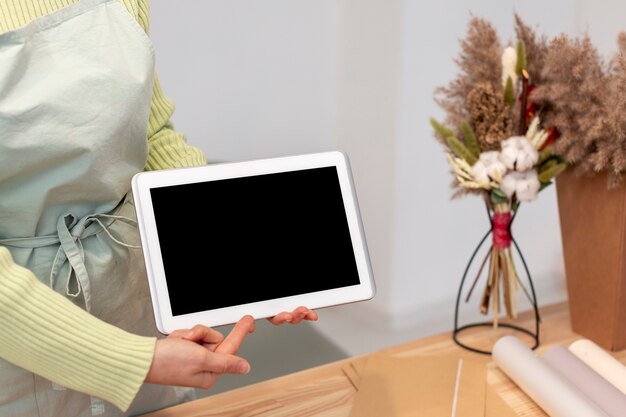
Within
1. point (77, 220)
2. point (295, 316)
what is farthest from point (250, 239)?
point (77, 220)

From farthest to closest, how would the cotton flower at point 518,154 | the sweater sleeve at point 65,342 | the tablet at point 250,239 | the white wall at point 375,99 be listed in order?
1. the white wall at point 375,99
2. the cotton flower at point 518,154
3. the tablet at point 250,239
4. the sweater sleeve at point 65,342

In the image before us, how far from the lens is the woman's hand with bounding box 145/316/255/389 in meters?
0.73

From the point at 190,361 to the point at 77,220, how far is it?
0.86ft

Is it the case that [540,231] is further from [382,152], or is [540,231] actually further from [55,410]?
[55,410]

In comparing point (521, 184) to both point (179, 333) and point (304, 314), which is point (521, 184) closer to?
point (304, 314)

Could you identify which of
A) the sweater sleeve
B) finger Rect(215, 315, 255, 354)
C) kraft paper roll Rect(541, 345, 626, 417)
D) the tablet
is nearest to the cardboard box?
kraft paper roll Rect(541, 345, 626, 417)

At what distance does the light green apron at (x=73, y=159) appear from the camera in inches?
30.0

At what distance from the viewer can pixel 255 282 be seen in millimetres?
849

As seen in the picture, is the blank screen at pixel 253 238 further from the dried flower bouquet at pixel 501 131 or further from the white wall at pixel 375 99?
the white wall at pixel 375 99

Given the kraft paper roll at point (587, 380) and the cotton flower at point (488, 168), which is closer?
the kraft paper roll at point (587, 380)

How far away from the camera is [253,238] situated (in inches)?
33.8

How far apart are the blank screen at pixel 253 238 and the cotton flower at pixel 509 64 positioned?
424 mm

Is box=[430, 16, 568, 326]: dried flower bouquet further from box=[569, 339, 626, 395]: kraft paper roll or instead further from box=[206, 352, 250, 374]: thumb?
box=[206, 352, 250, 374]: thumb

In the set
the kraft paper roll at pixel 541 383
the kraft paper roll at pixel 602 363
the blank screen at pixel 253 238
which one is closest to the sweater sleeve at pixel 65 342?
the blank screen at pixel 253 238
